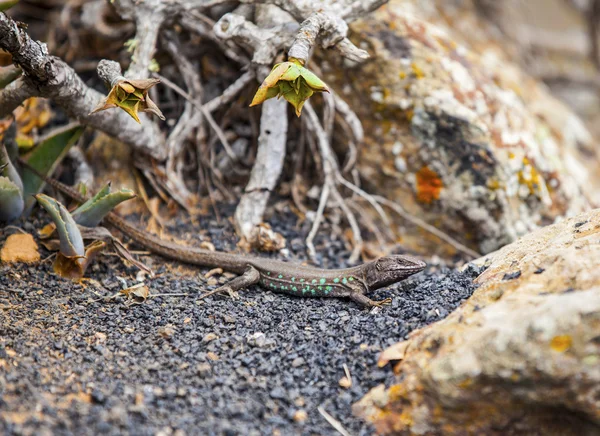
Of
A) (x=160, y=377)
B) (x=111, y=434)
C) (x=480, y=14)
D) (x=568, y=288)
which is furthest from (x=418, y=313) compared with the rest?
(x=480, y=14)

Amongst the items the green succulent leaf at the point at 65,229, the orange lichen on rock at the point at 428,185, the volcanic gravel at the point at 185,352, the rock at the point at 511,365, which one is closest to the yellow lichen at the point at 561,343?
the rock at the point at 511,365

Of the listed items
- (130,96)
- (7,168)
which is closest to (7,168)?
(7,168)

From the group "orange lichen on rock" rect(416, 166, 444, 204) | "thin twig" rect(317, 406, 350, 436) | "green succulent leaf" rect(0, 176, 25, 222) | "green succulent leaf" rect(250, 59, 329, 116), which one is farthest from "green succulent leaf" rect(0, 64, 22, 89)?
"orange lichen on rock" rect(416, 166, 444, 204)

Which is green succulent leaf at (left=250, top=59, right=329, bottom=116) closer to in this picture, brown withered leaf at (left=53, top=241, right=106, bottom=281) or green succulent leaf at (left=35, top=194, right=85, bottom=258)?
green succulent leaf at (left=35, top=194, right=85, bottom=258)

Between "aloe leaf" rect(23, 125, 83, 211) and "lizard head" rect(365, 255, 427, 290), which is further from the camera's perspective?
"aloe leaf" rect(23, 125, 83, 211)

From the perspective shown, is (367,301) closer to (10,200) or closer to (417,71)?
(417,71)

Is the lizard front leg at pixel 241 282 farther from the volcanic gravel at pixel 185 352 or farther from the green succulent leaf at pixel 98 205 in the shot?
the green succulent leaf at pixel 98 205
